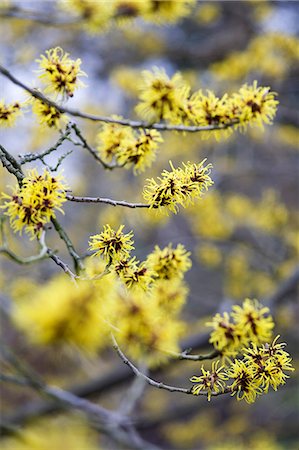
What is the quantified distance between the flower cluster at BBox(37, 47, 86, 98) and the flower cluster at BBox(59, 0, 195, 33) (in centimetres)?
78

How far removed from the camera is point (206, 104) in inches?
44.0

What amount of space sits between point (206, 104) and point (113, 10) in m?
0.79

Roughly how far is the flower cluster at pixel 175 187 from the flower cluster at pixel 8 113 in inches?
15.5

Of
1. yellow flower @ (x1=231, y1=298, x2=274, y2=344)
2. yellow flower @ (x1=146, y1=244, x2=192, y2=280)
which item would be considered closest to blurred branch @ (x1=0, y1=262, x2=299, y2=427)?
yellow flower @ (x1=146, y1=244, x2=192, y2=280)

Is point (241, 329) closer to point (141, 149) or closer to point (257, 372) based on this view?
point (257, 372)

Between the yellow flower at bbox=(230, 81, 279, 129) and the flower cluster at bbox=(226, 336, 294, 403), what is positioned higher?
the yellow flower at bbox=(230, 81, 279, 129)

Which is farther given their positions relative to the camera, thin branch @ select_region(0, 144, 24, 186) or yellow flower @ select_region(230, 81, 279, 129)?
yellow flower @ select_region(230, 81, 279, 129)

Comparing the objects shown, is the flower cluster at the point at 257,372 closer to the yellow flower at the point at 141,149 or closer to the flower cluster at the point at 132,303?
the flower cluster at the point at 132,303

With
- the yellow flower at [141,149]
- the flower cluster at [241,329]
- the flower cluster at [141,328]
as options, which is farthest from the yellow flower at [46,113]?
the flower cluster at [241,329]

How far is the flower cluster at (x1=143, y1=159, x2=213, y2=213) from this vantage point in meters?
0.88

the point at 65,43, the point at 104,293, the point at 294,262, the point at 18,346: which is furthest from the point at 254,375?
the point at 18,346

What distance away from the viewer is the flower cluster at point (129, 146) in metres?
1.06

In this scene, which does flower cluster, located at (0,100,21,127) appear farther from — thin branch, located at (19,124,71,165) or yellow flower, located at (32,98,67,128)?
thin branch, located at (19,124,71,165)

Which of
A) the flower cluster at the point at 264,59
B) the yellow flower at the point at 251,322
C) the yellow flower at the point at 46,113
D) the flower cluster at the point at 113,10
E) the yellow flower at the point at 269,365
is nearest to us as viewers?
the yellow flower at the point at 269,365
